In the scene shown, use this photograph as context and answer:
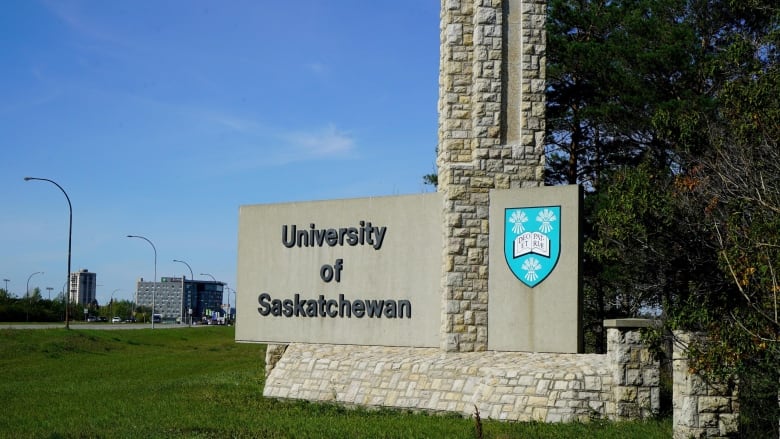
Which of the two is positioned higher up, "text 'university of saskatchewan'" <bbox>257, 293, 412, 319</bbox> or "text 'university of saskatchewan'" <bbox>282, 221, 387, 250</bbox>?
"text 'university of saskatchewan'" <bbox>282, 221, 387, 250</bbox>

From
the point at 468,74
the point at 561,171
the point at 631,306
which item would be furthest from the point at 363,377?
the point at 561,171

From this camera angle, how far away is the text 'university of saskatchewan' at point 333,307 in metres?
21.0

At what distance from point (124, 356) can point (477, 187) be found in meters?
24.8

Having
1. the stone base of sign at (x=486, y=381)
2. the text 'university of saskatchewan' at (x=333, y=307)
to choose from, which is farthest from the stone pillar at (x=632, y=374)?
the text 'university of saskatchewan' at (x=333, y=307)

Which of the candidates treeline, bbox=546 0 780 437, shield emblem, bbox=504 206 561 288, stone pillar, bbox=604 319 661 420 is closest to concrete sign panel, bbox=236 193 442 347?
shield emblem, bbox=504 206 561 288

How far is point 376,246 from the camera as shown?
21.5 m

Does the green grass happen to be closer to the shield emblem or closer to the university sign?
the university sign

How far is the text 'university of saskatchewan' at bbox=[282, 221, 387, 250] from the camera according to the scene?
21.5 metres

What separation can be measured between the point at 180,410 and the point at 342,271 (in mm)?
5283

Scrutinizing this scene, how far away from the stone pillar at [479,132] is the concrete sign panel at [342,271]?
3.25 feet

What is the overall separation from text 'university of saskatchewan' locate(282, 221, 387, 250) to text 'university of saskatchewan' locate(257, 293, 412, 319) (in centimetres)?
133

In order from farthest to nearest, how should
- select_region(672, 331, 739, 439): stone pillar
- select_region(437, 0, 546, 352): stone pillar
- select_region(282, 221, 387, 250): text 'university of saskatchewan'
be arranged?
select_region(282, 221, 387, 250): text 'university of saskatchewan'
select_region(437, 0, 546, 352): stone pillar
select_region(672, 331, 739, 439): stone pillar

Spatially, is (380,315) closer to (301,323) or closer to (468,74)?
(301,323)

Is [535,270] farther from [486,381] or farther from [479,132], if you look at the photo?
[479,132]
